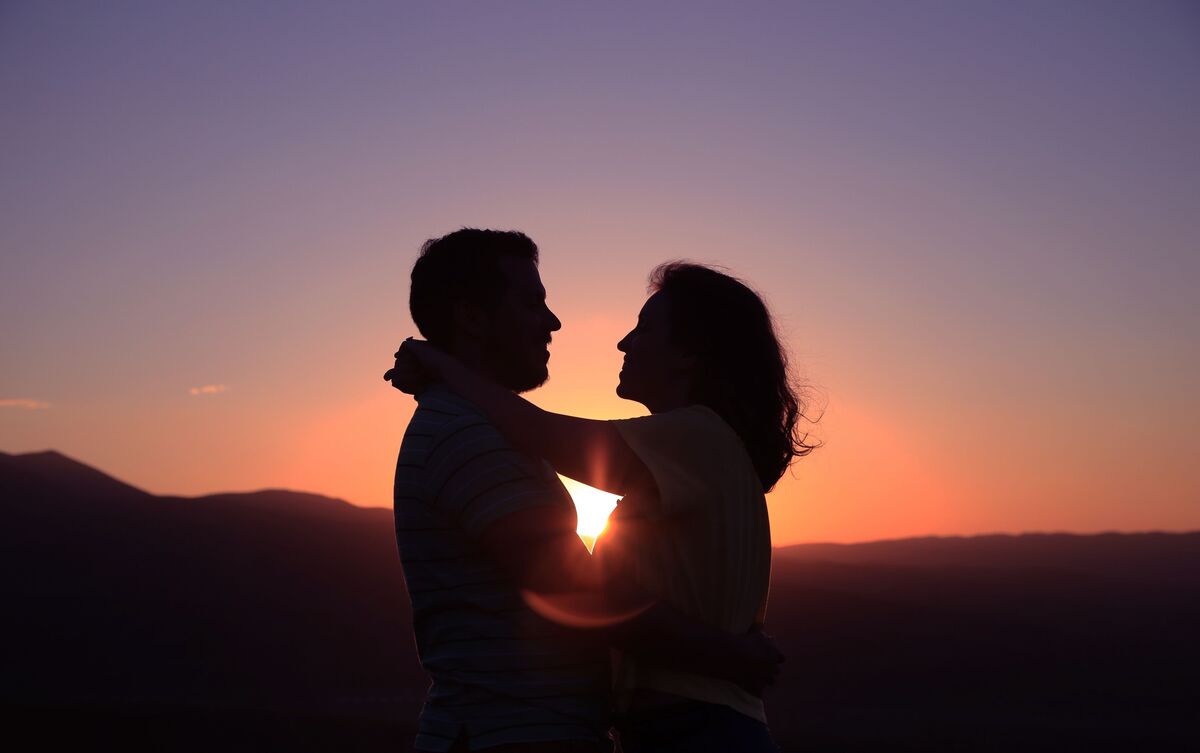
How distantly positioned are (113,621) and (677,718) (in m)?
32.8

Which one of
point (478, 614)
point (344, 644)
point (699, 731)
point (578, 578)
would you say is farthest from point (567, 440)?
point (344, 644)

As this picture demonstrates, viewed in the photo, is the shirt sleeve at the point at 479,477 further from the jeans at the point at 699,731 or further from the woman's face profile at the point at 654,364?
the jeans at the point at 699,731

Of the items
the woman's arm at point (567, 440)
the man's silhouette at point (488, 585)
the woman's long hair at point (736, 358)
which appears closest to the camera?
the man's silhouette at point (488, 585)

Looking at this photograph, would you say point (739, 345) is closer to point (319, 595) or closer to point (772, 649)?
point (772, 649)

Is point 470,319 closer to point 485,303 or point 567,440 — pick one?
point 485,303

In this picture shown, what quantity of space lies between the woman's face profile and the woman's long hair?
3 cm

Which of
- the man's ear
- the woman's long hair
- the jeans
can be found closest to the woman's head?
the woman's long hair

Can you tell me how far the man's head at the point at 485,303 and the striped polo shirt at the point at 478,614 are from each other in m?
0.40

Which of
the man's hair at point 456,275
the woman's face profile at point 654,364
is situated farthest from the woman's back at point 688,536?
the man's hair at point 456,275

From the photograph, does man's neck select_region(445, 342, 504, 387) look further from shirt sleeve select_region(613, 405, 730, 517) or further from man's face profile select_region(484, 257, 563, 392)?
shirt sleeve select_region(613, 405, 730, 517)

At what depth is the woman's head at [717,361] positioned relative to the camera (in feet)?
10.3

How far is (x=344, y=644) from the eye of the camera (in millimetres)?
31703

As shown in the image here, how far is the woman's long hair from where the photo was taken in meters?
3.12

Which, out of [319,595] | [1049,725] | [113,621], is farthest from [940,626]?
[113,621]
